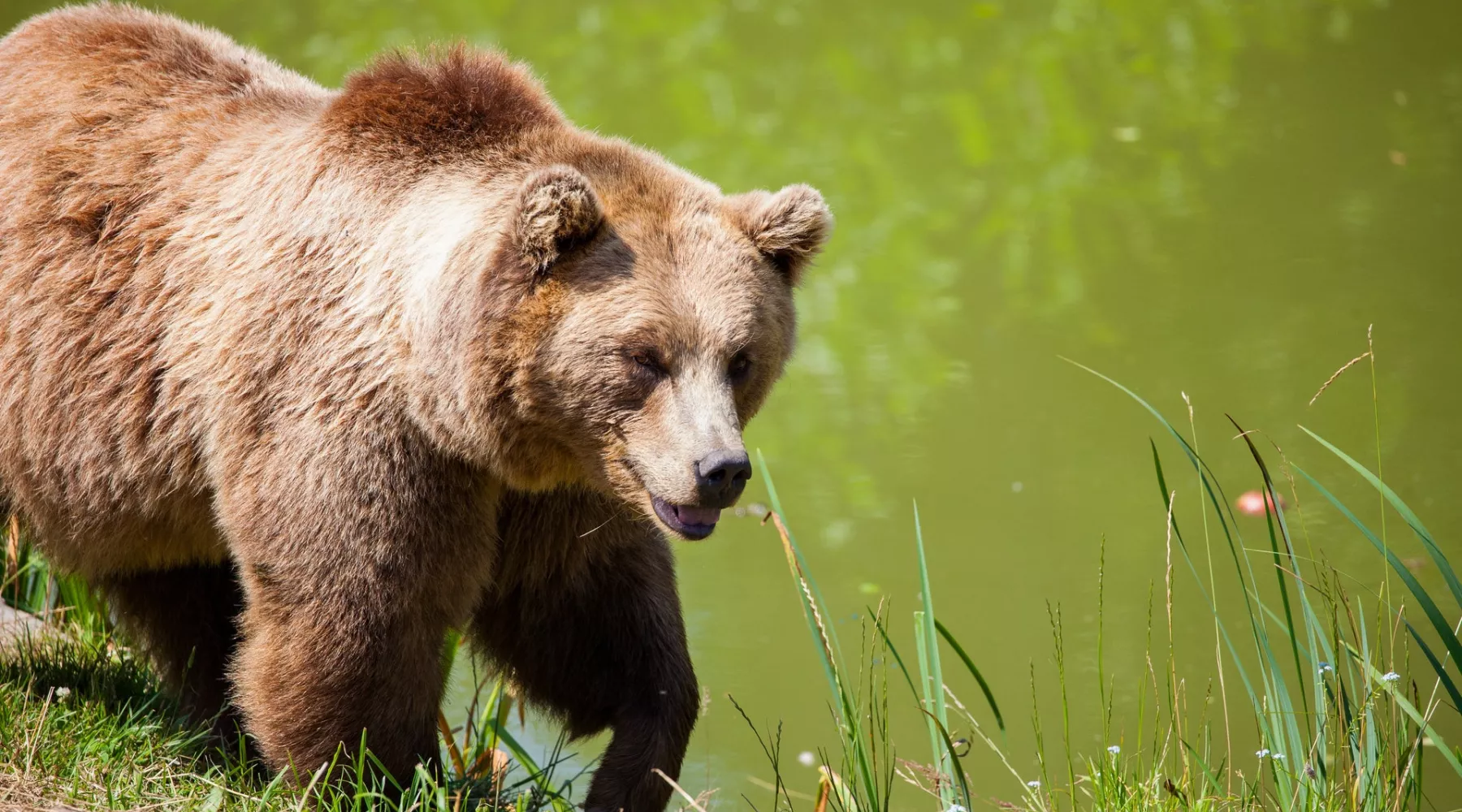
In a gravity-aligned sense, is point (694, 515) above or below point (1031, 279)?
above

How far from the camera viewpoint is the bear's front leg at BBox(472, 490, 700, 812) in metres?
3.93

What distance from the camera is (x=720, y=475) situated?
3279mm

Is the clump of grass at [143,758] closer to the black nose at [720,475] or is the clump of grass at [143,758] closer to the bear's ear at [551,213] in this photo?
the black nose at [720,475]

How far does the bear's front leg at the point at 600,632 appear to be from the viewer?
3.93m

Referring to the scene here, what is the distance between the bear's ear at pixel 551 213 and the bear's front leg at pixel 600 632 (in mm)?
757

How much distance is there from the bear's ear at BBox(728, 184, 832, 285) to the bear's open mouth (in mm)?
726

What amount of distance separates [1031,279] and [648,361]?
19.1 ft

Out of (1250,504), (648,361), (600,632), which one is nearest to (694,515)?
(648,361)

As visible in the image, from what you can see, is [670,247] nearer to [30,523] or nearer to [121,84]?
[121,84]

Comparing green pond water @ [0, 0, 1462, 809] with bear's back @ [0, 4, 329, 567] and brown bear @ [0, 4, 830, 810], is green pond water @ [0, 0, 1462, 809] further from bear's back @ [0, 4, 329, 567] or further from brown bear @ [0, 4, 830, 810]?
bear's back @ [0, 4, 329, 567]

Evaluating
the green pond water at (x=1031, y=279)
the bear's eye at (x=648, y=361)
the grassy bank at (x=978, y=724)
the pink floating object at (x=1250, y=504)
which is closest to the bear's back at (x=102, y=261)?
the grassy bank at (x=978, y=724)

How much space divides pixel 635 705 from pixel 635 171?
1520mm

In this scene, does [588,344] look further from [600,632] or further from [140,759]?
[140,759]

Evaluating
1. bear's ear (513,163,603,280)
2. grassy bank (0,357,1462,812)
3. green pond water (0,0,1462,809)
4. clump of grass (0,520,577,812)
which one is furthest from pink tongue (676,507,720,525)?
green pond water (0,0,1462,809)
